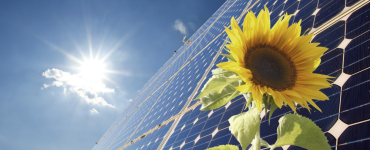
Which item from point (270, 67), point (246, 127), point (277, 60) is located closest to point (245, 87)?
point (246, 127)

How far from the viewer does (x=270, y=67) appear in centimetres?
88

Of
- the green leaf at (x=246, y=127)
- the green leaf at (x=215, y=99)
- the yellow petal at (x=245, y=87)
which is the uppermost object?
the green leaf at (x=215, y=99)

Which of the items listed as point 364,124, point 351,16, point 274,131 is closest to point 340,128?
point 364,124

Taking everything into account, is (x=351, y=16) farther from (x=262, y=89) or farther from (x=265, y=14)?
(x=262, y=89)

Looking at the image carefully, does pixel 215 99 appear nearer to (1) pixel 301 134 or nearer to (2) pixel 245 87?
(2) pixel 245 87

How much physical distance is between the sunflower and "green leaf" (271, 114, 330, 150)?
0.25ft

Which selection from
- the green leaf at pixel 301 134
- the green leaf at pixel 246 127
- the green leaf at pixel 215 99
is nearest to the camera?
the green leaf at pixel 246 127

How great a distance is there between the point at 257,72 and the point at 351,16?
199cm

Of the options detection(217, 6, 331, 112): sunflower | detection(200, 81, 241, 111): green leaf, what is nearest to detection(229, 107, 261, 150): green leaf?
detection(217, 6, 331, 112): sunflower

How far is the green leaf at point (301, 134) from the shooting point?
747mm

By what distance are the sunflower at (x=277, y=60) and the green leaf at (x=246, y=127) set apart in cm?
8

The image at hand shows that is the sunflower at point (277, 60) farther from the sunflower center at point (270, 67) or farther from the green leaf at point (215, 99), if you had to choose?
the green leaf at point (215, 99)

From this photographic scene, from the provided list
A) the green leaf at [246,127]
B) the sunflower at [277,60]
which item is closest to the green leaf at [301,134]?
the sunflower at [277,60]

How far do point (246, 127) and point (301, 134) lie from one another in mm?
318
